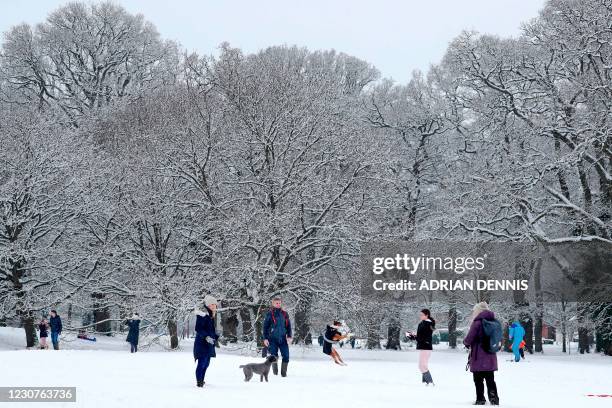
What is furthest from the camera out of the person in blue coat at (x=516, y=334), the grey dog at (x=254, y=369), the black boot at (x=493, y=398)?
the person in blue coat at (x=516, y=334)

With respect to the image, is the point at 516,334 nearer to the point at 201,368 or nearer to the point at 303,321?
the point at 303,321

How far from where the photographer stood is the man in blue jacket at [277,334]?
17656mm

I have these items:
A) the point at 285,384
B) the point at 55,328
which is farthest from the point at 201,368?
the point at 55,328

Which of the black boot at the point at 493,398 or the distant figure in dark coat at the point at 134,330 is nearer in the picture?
the black boot at the point at 493,398

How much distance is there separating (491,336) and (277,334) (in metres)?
5.85

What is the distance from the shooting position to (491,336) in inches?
510

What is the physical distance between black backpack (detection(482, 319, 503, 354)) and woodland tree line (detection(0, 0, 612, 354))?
52.1 feet

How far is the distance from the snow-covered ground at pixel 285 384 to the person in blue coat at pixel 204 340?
37 centimetres

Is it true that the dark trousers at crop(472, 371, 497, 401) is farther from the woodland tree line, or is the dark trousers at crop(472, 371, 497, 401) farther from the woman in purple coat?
the woodland tree line

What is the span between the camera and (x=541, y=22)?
3241cm

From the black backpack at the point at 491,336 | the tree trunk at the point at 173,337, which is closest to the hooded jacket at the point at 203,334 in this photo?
the black backpack at the point at 491,336

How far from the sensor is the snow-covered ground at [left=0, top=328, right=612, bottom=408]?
1257 centimetres

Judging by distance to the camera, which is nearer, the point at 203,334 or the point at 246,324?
the point at 203,334

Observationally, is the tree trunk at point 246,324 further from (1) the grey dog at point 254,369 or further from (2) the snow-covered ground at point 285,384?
(1) the grey dog at point 254,369
